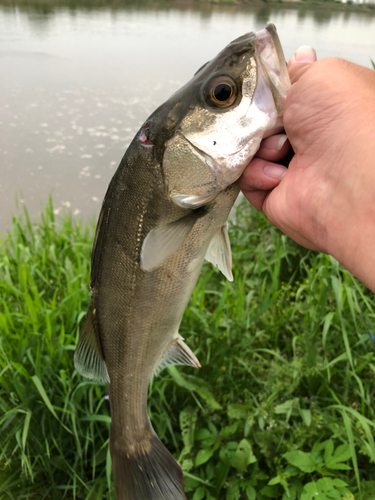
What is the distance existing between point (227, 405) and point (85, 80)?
7.21 m

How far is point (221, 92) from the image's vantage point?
125 centimetres

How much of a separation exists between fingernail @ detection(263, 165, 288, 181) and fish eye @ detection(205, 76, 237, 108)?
1.06 ft

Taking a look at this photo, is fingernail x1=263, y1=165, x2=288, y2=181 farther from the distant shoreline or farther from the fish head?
the distant shoreline

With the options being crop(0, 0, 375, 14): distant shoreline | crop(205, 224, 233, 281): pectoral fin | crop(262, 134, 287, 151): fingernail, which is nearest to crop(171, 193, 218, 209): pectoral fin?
crop(205, 224, 233, 281): pectoral fin

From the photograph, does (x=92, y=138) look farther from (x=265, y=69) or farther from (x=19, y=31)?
(x=19, y=31)

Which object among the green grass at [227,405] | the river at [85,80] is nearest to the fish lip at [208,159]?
the green grass at [227,405]

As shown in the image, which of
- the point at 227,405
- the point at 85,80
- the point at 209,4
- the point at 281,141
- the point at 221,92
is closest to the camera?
the point at 221,92

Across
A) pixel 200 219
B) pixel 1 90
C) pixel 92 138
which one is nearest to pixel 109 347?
pixel 200 219

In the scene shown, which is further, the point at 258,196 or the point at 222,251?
the point at 258,196

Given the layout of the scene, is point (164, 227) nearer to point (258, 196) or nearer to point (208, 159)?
point (208, 159)

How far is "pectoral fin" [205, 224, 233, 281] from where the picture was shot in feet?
4.96

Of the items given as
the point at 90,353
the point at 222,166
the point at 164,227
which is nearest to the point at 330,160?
the point at 222,166

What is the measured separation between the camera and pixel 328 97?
1289 millimetres

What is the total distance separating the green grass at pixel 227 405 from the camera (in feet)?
6.09
